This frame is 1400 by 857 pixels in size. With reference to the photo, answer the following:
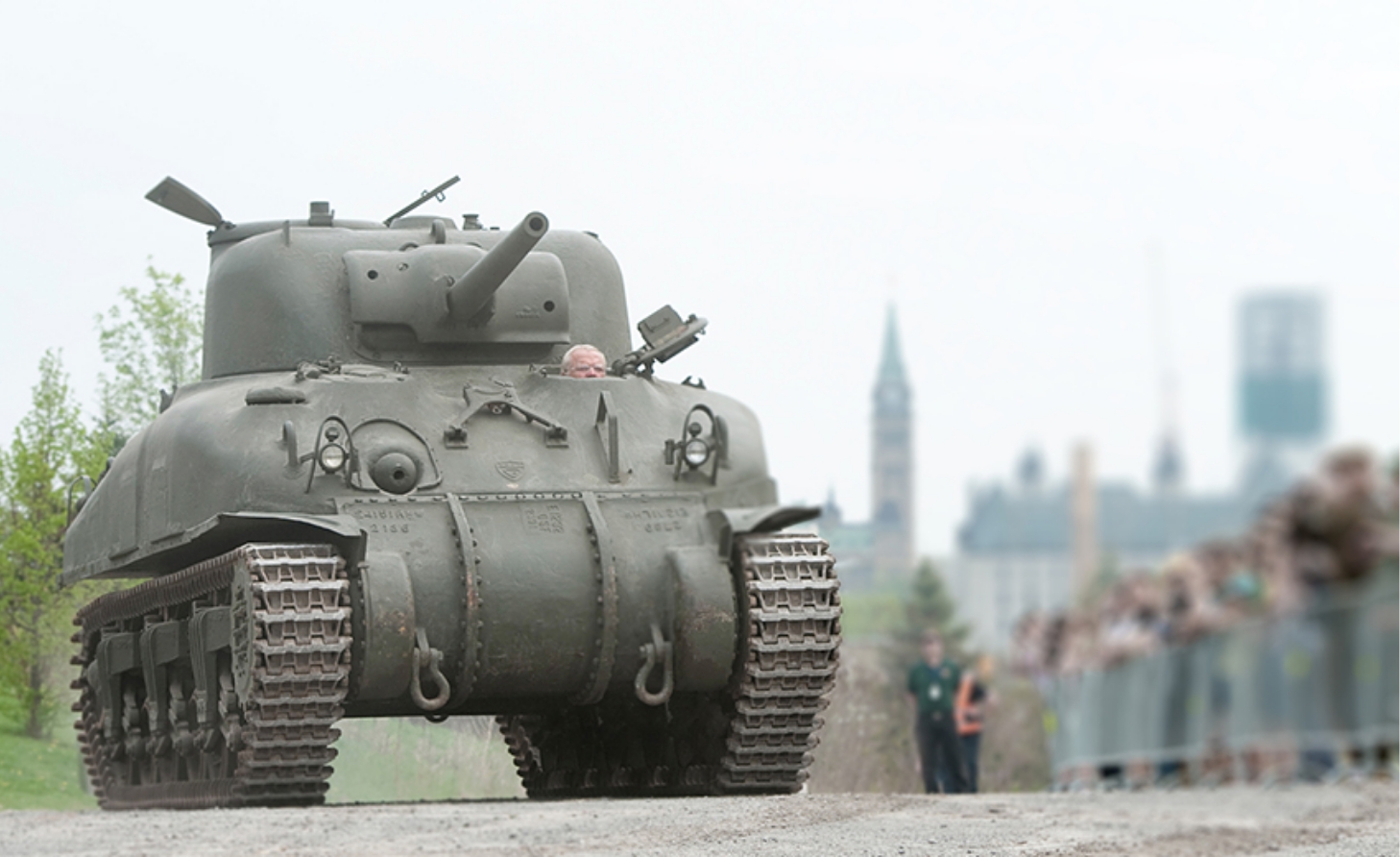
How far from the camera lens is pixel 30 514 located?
1650cm

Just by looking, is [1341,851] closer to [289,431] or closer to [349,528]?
[349,528]

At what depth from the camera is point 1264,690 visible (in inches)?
108

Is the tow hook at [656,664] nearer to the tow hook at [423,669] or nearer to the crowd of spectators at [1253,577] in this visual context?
the tow hook at [423,669]

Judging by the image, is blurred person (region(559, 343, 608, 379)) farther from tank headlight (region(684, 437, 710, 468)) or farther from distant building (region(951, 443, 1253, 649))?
distant building (region(951, 443, 1253, 649))

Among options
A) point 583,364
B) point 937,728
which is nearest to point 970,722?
point 937,728

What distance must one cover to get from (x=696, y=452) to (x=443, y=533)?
160cm

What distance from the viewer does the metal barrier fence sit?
2393 millimetres

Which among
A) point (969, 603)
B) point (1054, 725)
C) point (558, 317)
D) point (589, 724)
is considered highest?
point (558, 317)

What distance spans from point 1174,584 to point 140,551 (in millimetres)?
10860

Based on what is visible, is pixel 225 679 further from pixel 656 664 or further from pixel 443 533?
pixel 656 664

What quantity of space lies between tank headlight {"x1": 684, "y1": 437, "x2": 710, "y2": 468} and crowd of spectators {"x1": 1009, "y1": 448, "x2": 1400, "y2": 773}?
30.2ft

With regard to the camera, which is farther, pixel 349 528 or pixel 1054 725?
pixel 349 528

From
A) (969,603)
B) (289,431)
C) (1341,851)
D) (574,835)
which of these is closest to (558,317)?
(289,431)

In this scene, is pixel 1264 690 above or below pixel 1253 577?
below
